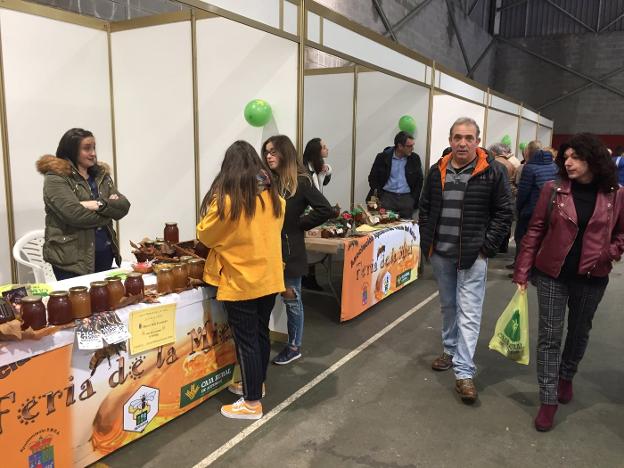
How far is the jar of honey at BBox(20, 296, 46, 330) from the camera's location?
5.55ft

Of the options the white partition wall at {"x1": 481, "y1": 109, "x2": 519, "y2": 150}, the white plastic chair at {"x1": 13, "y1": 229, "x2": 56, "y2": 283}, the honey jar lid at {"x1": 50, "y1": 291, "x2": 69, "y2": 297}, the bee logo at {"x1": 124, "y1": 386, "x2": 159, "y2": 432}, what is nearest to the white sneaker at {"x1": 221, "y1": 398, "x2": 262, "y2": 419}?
the bee logo at {"x1": 124, "y1": 386, "x2": 159, "y2": 432}

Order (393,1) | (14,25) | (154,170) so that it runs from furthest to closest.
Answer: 1. (393,1)
2. (154,170)
3. (14,25)

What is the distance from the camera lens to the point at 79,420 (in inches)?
73.4

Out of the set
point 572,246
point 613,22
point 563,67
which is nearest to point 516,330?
point 572,246

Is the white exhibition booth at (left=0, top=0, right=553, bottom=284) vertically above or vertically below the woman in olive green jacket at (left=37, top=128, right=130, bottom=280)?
above

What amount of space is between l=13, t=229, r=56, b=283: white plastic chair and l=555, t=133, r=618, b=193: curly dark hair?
10.4ft

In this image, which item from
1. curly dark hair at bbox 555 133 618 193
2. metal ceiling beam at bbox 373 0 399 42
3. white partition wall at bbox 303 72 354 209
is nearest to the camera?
curly dark hair at bbox 555 133 618 193

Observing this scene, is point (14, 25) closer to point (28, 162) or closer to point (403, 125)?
point (28, 162)

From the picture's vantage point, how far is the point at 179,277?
7.41 feet

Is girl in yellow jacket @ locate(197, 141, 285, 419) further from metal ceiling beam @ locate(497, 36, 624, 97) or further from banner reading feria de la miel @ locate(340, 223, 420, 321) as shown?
metal ceiling beam @ locate(497, 36, 624, 97)

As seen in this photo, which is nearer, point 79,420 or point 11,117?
point 79,420

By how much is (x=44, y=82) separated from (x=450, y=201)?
124 inches

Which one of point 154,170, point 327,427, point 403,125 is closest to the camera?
point 327,427

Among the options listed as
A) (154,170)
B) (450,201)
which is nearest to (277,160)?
(450,201)
